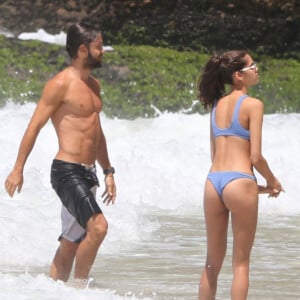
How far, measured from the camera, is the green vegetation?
19078 mm

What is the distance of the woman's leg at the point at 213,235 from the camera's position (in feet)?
20.0

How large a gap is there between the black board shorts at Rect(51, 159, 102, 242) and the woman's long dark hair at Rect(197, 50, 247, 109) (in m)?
0.86

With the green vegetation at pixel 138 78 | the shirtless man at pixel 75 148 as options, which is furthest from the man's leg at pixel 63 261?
the green vegetation at pixel 138 78

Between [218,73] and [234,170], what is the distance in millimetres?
537

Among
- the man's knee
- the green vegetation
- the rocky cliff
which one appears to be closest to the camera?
the man's knee

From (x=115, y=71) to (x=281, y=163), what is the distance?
6210mm

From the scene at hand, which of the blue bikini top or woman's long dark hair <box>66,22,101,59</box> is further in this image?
woman's long dark hair <box>66,22,101,59</box>

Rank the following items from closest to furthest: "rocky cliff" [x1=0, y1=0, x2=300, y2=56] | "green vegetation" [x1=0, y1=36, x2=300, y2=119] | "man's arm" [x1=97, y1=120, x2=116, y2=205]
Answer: "man's arm" [x1=97, y1=120, x2=116, y2=205] → "green vegetation" [x1=0, y1=36, x2=300, y2=119] → "rocky cliff" [x1=0, y1=0, x2=300, y2=56]

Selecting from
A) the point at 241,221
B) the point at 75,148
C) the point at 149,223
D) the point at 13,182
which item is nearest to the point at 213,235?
the point at 241,221

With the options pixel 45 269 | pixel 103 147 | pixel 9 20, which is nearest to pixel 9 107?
pixel 9 20

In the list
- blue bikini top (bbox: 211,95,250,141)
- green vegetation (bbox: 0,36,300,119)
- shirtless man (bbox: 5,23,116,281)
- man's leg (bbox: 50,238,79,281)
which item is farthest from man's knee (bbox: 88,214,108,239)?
green vegetation (bbox: 0,36,300,119)

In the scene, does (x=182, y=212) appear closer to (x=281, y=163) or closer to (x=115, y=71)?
(x=281, y=163)

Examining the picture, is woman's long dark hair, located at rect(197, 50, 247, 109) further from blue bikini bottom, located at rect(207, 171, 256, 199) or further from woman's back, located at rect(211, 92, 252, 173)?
blue bikini bottom, located at rect(207, 171, 256, 199)

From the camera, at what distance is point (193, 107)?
62.5ft
